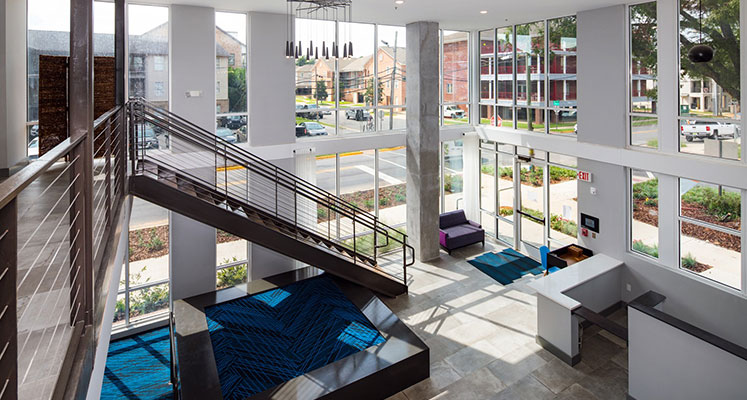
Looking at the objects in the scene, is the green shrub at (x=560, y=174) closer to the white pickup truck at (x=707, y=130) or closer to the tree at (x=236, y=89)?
the white pickup truck at (x=707, y=130)

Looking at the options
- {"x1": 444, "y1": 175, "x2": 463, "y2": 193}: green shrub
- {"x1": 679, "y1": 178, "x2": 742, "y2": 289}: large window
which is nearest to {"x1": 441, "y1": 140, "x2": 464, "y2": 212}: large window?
{"x1": 444, "y1": 175, "x2": 463, "y2": 193}: green shrub

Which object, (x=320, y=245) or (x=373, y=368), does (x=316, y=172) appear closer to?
(x=320, y=245)

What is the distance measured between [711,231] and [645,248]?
1.09m

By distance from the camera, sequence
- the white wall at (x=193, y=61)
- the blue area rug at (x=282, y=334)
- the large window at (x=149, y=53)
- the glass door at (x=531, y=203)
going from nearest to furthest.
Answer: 1. the blue area rug at (x=282, y=334)
2. the large window at (x=149, y=53)
3. the white wall at (x=193, y=61)
4. the glass door at (x=531, y=203)

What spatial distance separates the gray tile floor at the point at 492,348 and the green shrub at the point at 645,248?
1183 mm

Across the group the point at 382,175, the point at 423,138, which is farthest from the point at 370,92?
the point at 382,175

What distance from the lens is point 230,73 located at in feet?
26.8

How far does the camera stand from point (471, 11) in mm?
8570

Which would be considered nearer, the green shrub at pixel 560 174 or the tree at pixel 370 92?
the green shrub at pixel 560 174

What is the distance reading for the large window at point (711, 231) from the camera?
6492 millimetres

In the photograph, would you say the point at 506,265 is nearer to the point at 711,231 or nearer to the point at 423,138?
the point at 423,138

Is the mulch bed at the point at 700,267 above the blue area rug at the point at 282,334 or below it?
above

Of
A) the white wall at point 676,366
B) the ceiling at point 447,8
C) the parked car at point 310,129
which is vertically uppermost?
the ceiling at point 447,8

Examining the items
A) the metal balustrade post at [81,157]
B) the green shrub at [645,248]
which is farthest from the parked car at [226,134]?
the green shrub at [645,248]
